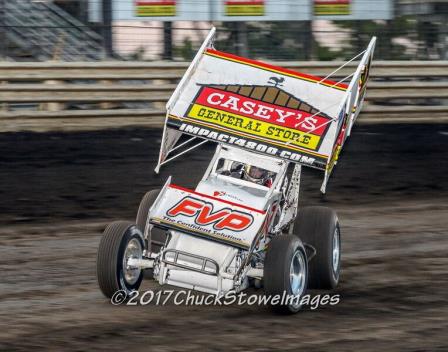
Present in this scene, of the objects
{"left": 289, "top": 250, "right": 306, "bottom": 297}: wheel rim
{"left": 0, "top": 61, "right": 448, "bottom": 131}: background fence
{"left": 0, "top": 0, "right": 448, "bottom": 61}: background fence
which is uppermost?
{"left": 289, "top": 250, "right": 306, "bottom": 297}: wheel rim

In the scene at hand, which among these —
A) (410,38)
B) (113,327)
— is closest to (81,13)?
(410,38)

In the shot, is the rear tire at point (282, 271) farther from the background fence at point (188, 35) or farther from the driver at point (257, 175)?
the background fence at point (188, 35)

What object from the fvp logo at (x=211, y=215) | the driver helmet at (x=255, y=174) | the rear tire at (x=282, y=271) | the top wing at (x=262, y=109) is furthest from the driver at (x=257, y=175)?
the rear tire at (x=282, y=271)

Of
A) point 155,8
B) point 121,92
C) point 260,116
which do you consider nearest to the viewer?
point 260,116

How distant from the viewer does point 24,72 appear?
15930 mm

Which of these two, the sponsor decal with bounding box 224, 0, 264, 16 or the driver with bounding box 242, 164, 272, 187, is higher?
the driver with bounding box 242, 164, 272, 187

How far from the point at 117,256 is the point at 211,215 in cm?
76

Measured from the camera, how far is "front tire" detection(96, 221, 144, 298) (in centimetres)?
741

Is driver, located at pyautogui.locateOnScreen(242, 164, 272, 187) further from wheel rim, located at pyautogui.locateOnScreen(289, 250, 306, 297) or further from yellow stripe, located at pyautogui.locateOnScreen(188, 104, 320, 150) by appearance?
wheel rim, located at pyautogui.locateOnScreen(289, 250, 306, 297)

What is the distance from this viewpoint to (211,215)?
299 inches

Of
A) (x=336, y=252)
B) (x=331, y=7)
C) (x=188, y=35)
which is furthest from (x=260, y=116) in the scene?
(x=331, y=7)

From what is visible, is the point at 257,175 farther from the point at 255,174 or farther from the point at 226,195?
the point at 226,195

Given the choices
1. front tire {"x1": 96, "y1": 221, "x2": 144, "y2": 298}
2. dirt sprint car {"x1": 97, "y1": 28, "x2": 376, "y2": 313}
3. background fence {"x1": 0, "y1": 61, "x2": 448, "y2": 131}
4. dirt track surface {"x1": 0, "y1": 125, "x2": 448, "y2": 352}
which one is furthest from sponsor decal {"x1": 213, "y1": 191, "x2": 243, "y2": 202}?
background fence {"x1": 0, "y1": 61, "x2": 448, "y2": 131}

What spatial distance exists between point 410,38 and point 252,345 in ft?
38.7
